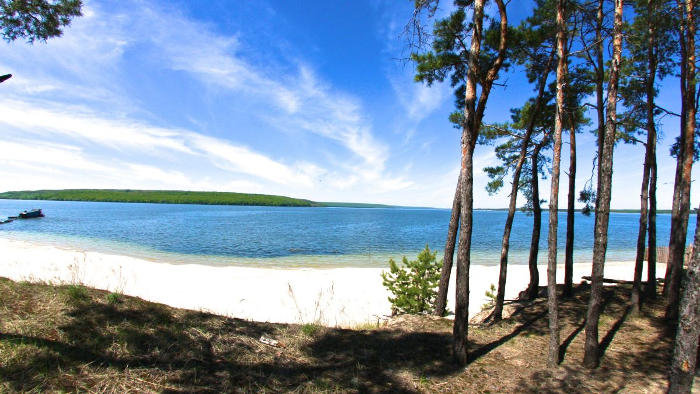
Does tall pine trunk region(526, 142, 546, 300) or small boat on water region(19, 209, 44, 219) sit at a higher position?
tall pine trunk region(526, 142, 546, 300)

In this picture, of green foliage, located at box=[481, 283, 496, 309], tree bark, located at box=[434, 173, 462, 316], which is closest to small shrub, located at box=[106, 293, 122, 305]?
tree bark, located at box=[434, 173, 462, 316]

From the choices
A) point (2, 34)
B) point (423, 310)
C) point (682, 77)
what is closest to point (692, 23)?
point (682, 77)

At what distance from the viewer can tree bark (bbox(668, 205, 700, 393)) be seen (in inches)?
141

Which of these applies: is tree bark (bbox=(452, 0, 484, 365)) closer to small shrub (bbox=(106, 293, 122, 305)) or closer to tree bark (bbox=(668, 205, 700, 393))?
tree bark (bbox=(668, 205, 700, 393))

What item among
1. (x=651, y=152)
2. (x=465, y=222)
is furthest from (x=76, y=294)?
(x=651, y=152)

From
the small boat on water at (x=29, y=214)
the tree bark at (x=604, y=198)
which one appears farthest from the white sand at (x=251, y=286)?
the small boat on water at (x=29, y=214)

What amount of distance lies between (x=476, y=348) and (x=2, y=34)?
11.0 m

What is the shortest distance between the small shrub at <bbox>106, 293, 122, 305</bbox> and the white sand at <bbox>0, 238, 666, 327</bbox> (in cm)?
333

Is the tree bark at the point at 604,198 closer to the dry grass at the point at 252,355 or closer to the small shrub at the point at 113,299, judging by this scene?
the dry grass at the point at 252,355

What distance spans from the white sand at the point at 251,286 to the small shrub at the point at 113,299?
3.33 m

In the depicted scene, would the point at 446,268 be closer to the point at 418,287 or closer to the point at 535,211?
the point at 418,287

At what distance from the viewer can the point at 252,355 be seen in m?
5.29

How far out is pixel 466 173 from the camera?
5.97 m

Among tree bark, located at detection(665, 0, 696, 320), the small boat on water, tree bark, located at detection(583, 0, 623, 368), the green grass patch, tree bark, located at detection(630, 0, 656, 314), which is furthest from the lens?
the small boat on water
